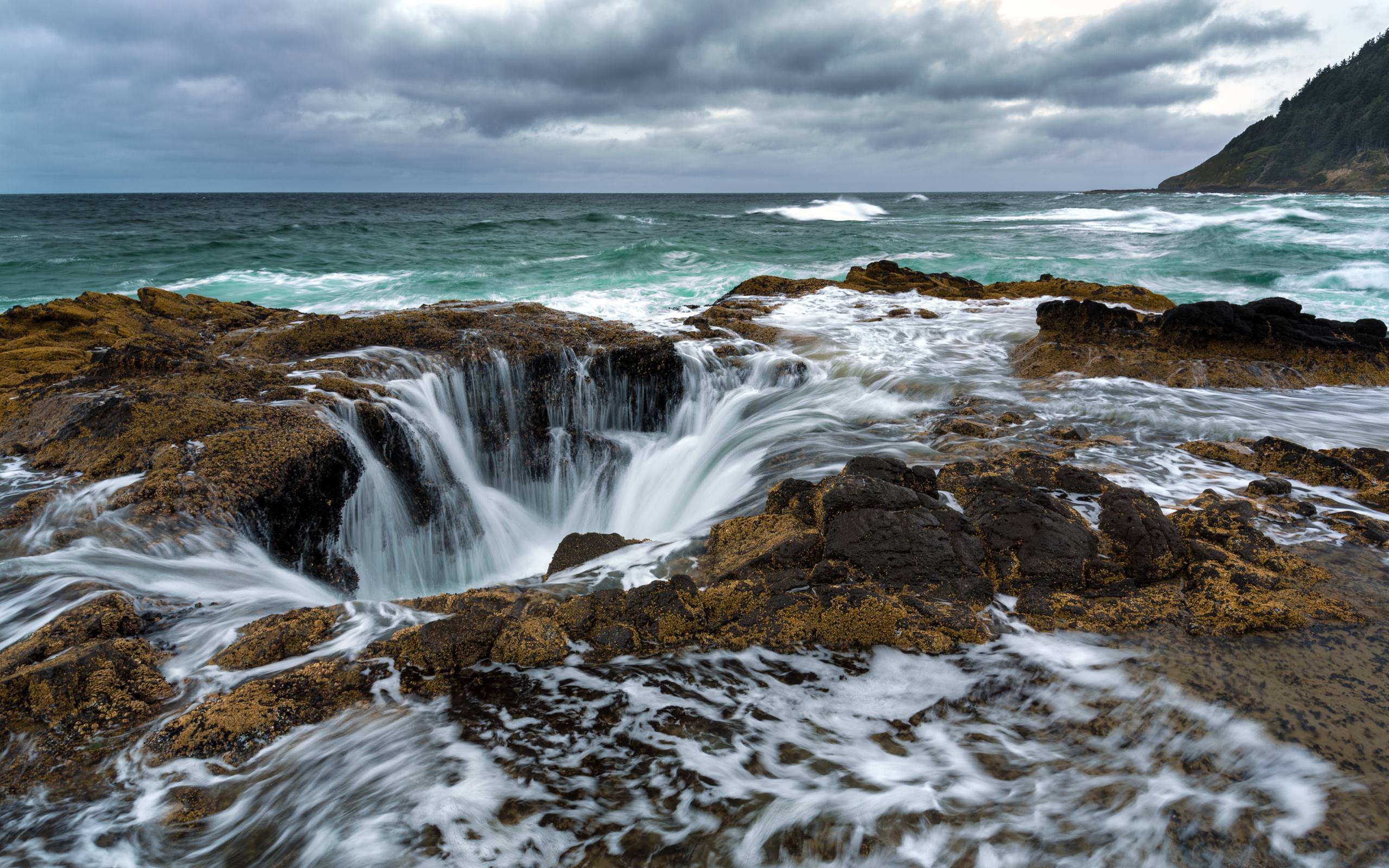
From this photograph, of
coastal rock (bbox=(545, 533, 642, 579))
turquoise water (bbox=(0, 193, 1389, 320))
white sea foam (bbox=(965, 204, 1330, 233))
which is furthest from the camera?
white sea foam (bbox=(965, 204, 1330, 233))

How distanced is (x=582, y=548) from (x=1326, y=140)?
115m

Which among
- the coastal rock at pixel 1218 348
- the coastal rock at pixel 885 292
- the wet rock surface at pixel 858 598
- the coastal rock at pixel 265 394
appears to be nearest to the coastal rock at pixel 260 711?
the wet rock surface at pixel 858 598

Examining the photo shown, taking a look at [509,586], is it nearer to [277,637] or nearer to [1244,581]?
[277,637]

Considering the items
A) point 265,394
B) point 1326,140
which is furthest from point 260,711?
point 1326,140

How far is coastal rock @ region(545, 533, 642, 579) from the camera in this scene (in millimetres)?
3742

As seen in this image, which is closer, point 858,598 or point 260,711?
point 260,711

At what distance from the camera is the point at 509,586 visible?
10.9 feet

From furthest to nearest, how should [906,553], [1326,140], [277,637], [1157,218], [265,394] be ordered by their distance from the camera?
[1326,140], [1157,218], [265,394], [906,553], [277,637]

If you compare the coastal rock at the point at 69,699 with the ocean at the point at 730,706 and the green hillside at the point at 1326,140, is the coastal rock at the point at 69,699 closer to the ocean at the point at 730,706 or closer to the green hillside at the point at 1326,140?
the ocean at the point at 730,706

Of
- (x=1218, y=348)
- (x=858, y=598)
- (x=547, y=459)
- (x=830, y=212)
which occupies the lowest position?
(x=547, y=459)

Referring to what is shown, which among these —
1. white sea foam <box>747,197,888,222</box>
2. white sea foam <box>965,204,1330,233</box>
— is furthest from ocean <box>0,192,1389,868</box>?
white sea foam <box>747,197,888,222</box>

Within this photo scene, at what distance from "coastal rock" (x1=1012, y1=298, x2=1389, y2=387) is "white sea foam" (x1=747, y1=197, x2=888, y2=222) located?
4326cm

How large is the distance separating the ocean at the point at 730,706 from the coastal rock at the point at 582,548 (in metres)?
0.19

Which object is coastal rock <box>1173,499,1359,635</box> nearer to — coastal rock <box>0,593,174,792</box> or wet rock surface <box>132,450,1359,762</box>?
wet rock surface <box>132,450,1359,762</box>
